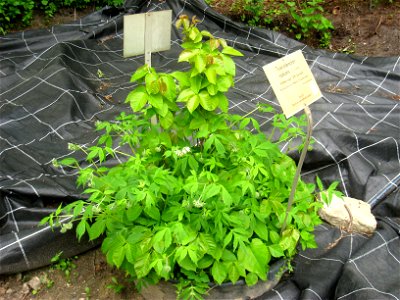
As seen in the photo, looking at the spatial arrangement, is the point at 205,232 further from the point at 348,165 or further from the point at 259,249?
the point at 348,165

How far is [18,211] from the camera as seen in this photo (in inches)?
85.9

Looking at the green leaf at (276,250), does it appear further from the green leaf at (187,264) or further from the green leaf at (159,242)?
the green leaf at (159,242)

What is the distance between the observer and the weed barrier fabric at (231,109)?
6.56ft

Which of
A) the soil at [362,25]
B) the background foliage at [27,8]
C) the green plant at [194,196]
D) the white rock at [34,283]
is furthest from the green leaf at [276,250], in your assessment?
the background foliage at [27,8]

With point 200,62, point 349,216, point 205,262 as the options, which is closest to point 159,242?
point 205,262

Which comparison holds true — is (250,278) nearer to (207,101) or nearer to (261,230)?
(261,230)

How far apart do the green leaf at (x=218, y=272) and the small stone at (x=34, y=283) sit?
1.04 m

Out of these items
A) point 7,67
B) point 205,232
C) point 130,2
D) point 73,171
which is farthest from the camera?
point 130,2

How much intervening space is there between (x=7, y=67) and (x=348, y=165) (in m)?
3.20

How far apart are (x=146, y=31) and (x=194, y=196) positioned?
0.86 meters

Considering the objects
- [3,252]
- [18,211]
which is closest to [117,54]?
[18,211]

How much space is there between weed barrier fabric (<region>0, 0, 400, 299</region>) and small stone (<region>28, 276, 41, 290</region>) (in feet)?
0.26

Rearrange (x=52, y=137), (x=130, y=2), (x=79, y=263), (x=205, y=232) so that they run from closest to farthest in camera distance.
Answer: (x=205, y=232) < (x=79, y=263) < (x=52, y=137) < (x=130, y=2)

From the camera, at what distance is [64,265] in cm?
212
